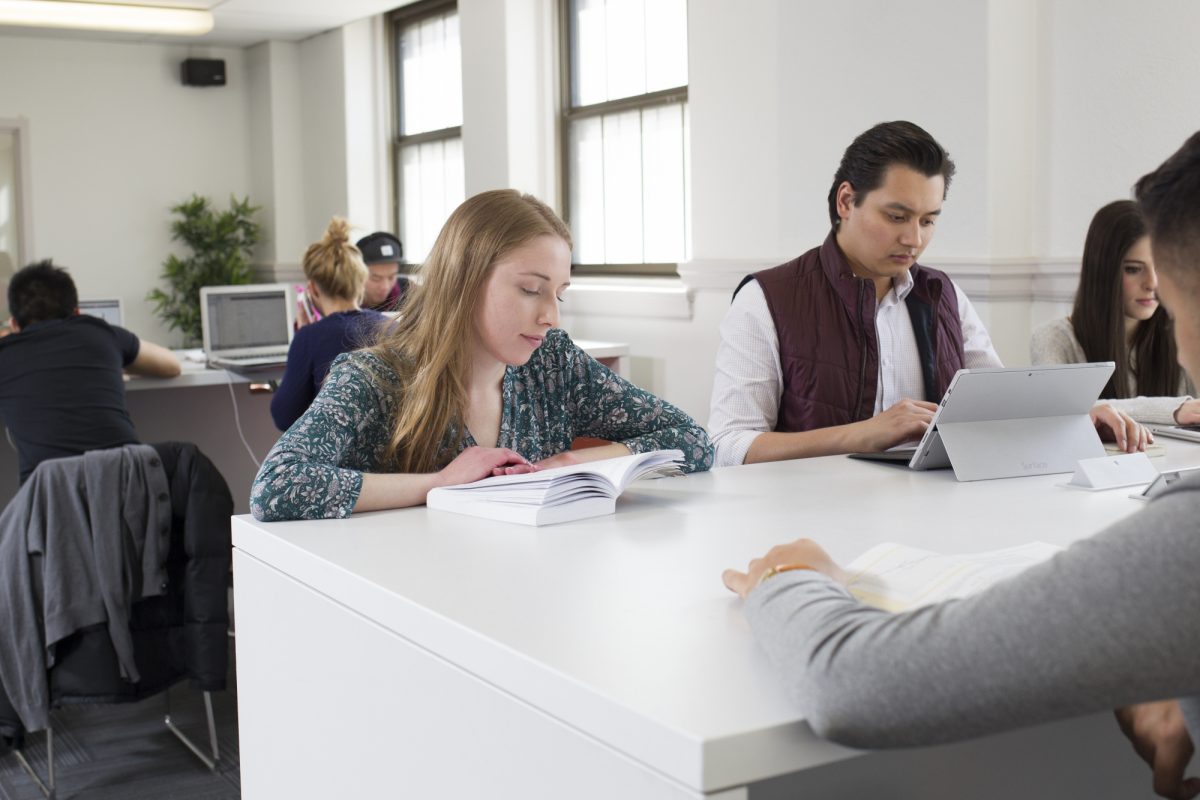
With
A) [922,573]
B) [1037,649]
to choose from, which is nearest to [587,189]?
[922,573]

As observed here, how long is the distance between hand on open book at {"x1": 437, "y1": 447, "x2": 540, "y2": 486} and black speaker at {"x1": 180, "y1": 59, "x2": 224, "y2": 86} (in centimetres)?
730

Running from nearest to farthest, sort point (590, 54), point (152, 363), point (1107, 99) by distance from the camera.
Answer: point (1107, 99) < point (152, 363) < point (590, 54)

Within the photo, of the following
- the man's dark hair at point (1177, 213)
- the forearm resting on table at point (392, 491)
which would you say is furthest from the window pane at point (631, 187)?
the man's dark hair at point (1177, 213)

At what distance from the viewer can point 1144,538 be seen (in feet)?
2.52

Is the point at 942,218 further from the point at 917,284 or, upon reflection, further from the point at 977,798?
the point at 977,798

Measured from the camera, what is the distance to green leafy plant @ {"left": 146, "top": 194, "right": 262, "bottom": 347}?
8281 mm

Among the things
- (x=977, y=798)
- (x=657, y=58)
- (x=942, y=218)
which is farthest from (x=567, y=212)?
(x=977, y=798)

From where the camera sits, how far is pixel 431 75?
7.33 metres

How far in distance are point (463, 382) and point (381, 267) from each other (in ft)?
11.2

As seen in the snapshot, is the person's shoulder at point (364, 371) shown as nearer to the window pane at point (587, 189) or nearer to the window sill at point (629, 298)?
the window sill at point (629, 298)

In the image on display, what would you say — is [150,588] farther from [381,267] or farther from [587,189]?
[587,189]

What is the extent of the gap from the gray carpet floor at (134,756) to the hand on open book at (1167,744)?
2.30 meters

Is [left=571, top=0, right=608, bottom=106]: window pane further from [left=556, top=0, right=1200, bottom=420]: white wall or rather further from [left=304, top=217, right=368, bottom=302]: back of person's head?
[left=304, top=217, right=368, bottom=302]: back of person's head

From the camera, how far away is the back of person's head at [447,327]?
6.18ft
